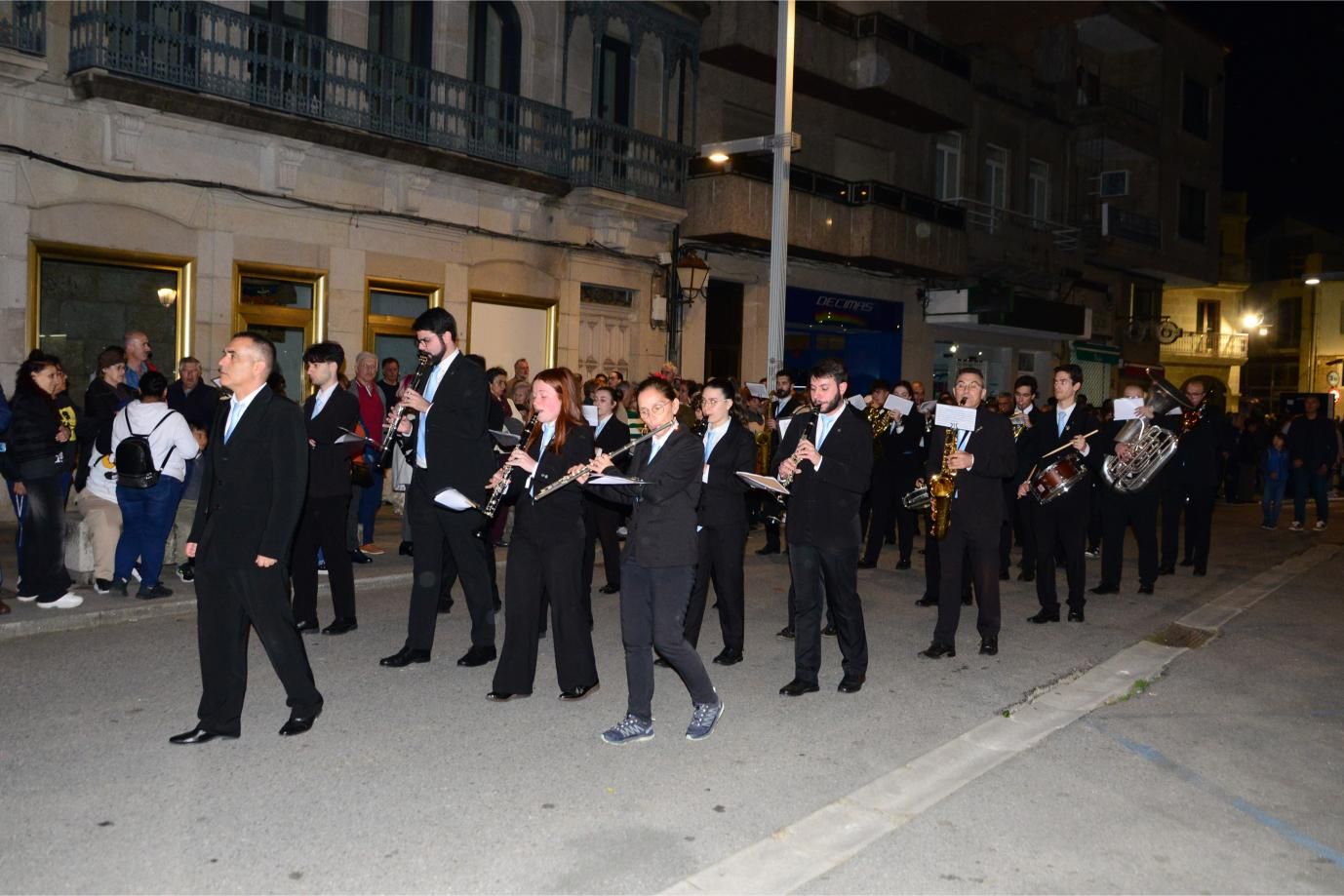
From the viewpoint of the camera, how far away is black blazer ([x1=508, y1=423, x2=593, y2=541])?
6.38 meters

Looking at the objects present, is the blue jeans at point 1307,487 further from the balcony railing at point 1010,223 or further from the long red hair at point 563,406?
the long red hair at point 563,406

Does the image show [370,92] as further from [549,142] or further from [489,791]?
[489,791]

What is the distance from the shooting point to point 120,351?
35.8ft

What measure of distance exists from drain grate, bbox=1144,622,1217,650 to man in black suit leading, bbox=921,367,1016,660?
5.65 ft

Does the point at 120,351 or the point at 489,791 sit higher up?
the point at 120,351

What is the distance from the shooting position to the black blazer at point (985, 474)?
782 cm

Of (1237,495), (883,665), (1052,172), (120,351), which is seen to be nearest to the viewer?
(883,665)

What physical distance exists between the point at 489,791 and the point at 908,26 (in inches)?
902

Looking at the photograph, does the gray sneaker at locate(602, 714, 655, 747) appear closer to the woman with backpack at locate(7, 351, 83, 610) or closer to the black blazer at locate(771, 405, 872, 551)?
the black blazer at locate(771, 405, 872, 551)

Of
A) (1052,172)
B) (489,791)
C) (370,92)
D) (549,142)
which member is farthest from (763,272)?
(489,791)

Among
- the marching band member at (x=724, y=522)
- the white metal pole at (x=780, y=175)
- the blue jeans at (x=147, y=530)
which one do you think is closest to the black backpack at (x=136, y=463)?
the blue jeans at (x=147, y=530)

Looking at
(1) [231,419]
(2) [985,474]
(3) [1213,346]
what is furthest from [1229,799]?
(3) [1213,346]

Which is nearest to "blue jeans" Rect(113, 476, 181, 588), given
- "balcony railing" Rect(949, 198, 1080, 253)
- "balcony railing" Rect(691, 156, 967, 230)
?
"balcony railing" Rect(691, 156, 967, 230)

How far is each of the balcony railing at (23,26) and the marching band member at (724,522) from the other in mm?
10029
